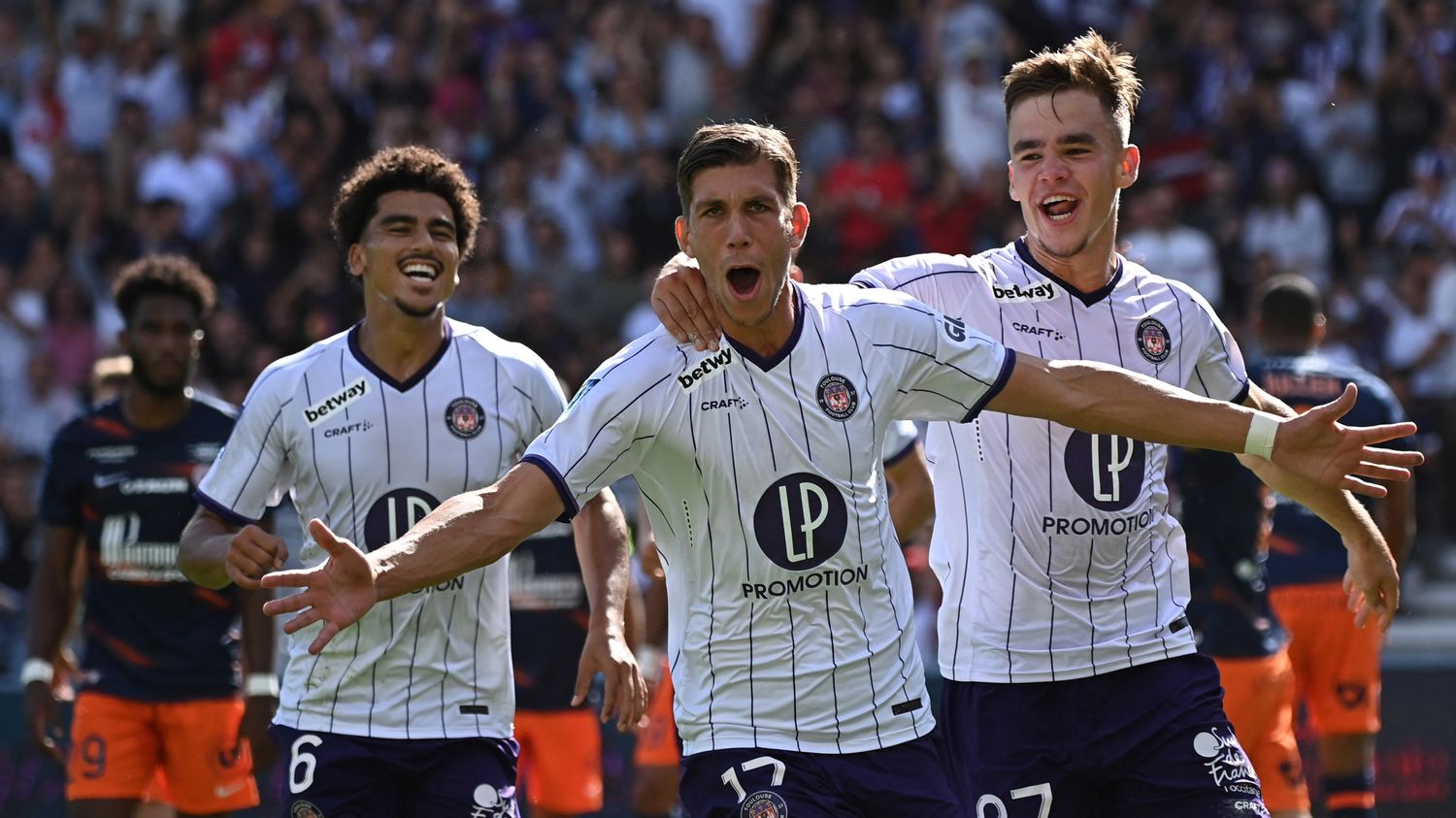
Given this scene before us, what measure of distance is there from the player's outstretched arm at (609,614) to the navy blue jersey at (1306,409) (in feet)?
11.6

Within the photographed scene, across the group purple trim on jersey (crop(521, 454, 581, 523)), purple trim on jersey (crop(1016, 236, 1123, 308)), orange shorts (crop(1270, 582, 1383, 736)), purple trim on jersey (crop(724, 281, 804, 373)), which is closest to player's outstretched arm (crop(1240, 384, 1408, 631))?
purple trim on jersey (crop(1016, 236, 1123, 308))

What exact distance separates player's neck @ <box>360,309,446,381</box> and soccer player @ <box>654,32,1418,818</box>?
4.84ft

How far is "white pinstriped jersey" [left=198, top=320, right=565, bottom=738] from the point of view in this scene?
5.48 metres

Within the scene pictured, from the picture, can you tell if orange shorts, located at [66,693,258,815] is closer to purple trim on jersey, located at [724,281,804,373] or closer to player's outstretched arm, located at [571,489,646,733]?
player's outstretched arm, located at [571,489,646,733]

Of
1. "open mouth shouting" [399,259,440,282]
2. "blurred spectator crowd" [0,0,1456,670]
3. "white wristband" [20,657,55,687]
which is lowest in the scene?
"white wristband" [20,657,55,687]

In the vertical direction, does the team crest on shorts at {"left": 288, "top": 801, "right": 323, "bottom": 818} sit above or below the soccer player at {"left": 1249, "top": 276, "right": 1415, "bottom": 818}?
below

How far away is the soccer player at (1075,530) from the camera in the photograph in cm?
518

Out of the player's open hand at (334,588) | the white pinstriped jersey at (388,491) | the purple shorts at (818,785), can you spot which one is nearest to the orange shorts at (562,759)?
the white pinstriped jersey at (388,491)

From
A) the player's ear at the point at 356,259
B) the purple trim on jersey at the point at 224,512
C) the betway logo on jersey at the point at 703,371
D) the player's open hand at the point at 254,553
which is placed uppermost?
the player's ear at the point at 356,259

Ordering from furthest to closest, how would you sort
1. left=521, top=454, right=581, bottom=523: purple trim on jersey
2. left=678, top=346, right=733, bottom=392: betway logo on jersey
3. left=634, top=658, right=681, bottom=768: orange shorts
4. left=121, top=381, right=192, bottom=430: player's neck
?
left=634, top=658, right=681, bottom=768: orange shorts → left=121, top=381, right=192, bottom=430: player's neck → left=678, top=346, right=733, bottom=392: betway logo on jersey → left=521, top=454, right=581, bottom=523: purple trim on jersey

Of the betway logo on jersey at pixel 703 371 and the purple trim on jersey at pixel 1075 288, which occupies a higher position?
the purple trim on jersey at pixel 1075 288

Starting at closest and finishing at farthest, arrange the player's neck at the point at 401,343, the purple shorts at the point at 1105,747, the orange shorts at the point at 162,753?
1. the purple shorts at the point at 1105,747
2. the player's neck at the point at 401,343
3. the orange shorts at the point at 162,753

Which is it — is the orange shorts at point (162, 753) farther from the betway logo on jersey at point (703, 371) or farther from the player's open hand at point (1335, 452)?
the player's open hand at point (1335, 452)

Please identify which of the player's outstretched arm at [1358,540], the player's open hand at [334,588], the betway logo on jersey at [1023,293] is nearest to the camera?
the player's open hand at [334,588]
